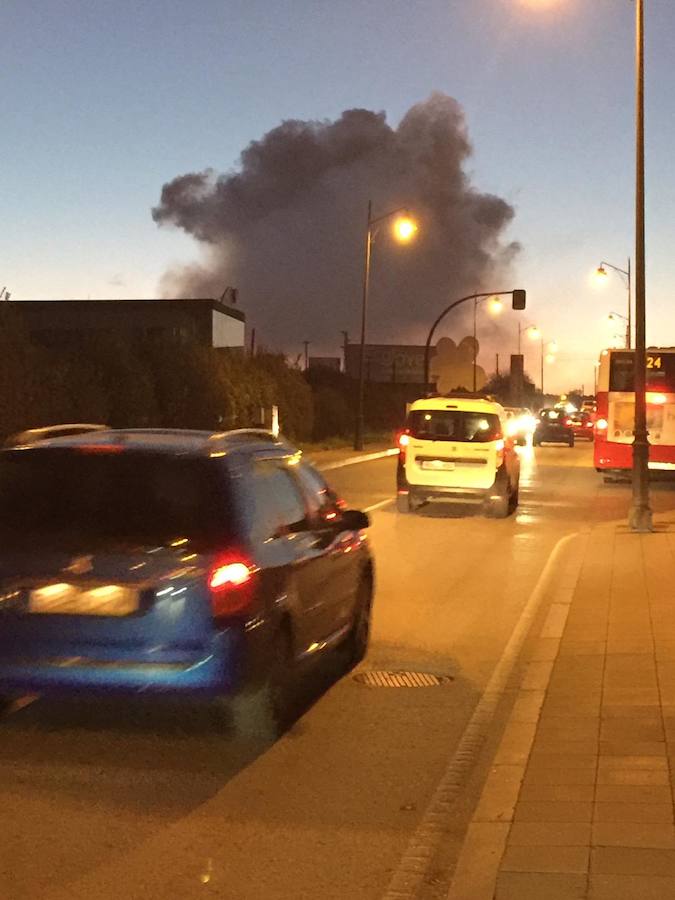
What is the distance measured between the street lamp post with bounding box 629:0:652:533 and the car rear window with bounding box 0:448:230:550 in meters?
12.8

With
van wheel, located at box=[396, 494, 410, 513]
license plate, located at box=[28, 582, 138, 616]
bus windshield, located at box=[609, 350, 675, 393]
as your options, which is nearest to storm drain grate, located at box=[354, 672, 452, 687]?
license plate, located at box=[28, 582, 138, 616]

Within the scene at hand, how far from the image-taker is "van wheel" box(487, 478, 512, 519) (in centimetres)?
2216

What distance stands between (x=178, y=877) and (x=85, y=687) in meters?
1.75

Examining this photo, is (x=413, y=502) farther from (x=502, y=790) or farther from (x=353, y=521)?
(x=502, y=790)

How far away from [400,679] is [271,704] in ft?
7.06

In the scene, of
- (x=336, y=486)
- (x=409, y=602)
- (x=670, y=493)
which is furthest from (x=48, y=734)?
(x=670, y=493)

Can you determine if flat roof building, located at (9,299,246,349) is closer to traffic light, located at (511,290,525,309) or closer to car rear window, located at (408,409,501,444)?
traffic light, located at (511,290,525,309)

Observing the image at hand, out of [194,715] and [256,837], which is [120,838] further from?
[194,715]

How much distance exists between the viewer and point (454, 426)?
22.2 metres

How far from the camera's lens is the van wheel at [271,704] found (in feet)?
23.7

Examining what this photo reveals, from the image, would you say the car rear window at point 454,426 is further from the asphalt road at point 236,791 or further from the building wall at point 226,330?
the building wall at point 226,330

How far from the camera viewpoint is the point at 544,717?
782 cm

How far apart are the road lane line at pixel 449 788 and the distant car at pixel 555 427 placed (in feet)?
152

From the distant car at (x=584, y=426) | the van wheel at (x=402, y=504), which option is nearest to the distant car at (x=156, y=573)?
the van wheel at (x=402, y=504)
